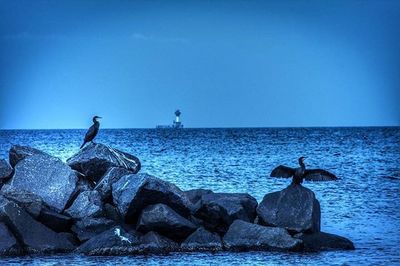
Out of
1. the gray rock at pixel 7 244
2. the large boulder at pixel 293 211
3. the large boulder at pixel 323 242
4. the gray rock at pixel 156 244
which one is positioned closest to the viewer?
the gray rock at pixel 7 244

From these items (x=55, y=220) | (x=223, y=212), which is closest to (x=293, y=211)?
(x=223, y=212)

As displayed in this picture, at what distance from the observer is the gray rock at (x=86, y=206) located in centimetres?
2197

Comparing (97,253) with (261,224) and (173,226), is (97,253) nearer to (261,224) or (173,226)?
(173,226)

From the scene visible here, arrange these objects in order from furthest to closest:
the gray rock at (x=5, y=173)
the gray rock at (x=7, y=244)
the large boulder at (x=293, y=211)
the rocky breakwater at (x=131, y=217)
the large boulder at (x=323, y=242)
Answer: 1. the gray rock at (x=5, y=173)
2. the large boulder at (x=293, y=211)
3. the large boulder at (x=323, y=242)
4. the rocky breakwater at (x=131, y=217)
5. the gray rock at (x=7, y=244)

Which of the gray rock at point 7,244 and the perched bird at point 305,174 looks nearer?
the gray rock at point 7,244

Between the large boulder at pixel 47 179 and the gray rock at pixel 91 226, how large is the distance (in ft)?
2.59

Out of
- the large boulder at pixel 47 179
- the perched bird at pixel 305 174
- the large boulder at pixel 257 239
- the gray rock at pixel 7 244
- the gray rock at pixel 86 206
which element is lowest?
the gray rock at pixel 7 244

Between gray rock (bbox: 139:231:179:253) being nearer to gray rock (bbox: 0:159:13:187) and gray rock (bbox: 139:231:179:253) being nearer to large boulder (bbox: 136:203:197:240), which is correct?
large boulder (bbox: 136:203:197:240)

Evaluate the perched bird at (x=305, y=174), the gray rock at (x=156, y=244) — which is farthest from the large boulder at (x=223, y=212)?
the gray rock at (x=156, y=244)

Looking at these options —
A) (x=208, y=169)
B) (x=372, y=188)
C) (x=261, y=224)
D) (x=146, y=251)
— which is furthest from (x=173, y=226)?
(x=208, y=169)

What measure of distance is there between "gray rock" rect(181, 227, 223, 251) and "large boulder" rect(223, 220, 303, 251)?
0.78 ft

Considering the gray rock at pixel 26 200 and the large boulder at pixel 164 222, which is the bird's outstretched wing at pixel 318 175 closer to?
the large boulder at pixel 164 222

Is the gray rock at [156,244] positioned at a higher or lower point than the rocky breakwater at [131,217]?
lower

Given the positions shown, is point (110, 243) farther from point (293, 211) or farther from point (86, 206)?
point (293, 211)
